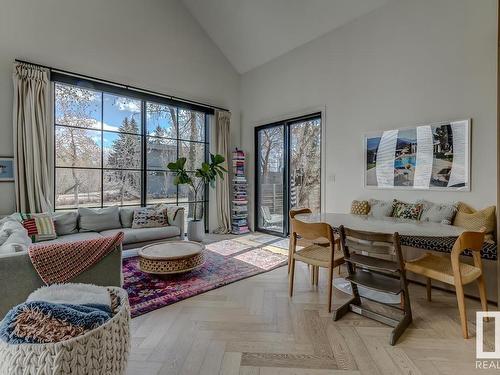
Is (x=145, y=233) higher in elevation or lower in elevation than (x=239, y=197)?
lower

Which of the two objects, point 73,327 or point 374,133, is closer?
point 73,327

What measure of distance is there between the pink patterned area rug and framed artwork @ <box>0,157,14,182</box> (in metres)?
1.85

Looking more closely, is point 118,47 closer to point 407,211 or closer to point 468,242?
point 407,211

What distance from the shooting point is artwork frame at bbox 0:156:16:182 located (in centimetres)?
336

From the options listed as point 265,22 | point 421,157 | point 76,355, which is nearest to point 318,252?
point 421,157

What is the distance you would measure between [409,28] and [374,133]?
1.32 metres

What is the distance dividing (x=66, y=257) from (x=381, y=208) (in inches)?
129

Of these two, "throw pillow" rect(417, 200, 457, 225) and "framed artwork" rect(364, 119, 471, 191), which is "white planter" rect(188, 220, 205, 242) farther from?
"throw pillow" rect(417, 200, 457, 225)

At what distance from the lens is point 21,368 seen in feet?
3.23

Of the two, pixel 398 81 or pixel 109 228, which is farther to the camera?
pixel 109 228

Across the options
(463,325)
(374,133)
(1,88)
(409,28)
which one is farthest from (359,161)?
(1,88)

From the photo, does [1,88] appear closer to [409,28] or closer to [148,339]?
[148,339]

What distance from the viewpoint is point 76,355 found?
40.8 inches

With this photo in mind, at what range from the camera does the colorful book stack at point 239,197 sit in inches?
219
